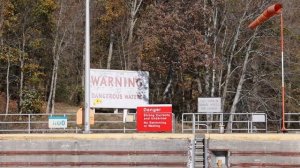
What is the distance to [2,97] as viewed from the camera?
56844 millimetres

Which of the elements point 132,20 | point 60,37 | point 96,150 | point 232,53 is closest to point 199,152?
point 96,150

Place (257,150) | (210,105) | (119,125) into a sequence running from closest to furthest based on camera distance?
(257,150) → (210,105) → (119,125)

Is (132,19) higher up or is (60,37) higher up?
(132,19)

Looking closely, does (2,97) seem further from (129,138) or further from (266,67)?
(129,138)

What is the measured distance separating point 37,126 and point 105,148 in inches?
412

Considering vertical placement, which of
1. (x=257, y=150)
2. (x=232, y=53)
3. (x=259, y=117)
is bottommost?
(x=257, y=150)

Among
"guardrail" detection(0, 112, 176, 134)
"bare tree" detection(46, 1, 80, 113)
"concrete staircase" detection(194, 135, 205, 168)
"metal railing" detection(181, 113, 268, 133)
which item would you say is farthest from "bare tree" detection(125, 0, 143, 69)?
"concrete staircase" detection(194, 135, 205, 168)

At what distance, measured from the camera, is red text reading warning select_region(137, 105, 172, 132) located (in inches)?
1162

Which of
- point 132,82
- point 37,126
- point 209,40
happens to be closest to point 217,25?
point 209,40

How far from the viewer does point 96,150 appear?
27.0 metres

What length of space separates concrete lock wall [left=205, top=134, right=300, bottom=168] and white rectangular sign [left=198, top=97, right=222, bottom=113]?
398 cm

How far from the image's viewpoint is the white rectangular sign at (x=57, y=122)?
1228 inches

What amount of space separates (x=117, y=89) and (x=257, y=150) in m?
10.2

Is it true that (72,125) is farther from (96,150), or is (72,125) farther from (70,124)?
(96,150)
